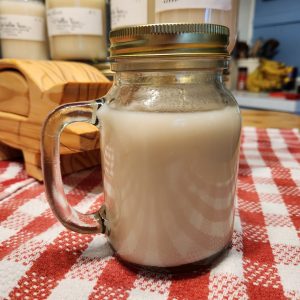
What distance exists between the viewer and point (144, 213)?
258 millimetres

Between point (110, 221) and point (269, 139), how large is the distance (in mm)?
584

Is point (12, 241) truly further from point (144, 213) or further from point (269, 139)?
point (269, 139)

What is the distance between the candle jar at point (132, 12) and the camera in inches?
18.2

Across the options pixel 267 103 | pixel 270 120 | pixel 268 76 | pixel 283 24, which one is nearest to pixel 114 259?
pixel 270 120

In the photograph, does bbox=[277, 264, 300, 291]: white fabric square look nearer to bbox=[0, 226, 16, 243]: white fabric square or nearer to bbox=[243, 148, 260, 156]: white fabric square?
bbox=[0, 226, 16, 243]: white fabric square

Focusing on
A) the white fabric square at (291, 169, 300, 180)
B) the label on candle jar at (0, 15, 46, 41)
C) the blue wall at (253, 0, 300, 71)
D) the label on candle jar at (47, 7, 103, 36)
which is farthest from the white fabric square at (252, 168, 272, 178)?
the blue wall at (253, 0, 300, 71)

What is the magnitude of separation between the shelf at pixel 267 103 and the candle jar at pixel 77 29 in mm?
1299

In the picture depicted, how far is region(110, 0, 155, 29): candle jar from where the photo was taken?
1.52 feet

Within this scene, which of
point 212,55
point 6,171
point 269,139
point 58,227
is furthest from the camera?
point 269,139

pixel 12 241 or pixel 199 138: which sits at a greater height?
pixel 199 138

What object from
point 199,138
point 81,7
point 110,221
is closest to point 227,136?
point 199,138

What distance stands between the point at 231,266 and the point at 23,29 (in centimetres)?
54

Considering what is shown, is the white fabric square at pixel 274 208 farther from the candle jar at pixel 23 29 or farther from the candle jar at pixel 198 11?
the candle jar at pixel 23 29

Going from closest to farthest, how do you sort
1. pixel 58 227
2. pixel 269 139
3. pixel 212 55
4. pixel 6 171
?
pixel 212 55
pixel 58 227
pixel 6 171
pixel 269 139
